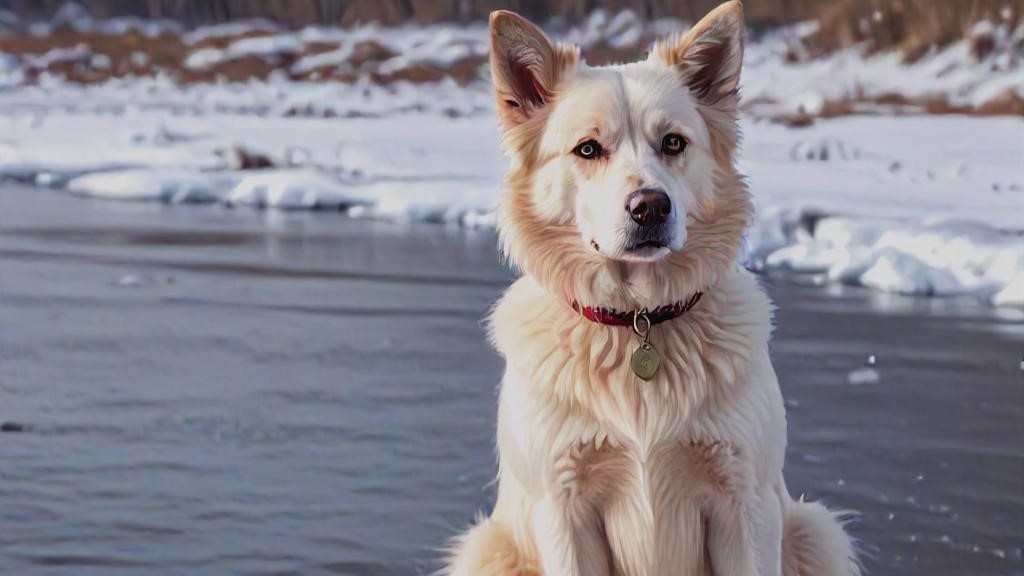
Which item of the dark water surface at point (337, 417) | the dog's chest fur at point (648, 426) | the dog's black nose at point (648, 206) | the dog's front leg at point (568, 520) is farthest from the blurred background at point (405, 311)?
the dog's front leg at point (568, 520)

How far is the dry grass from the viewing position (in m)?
25.2

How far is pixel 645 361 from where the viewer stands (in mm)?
3904

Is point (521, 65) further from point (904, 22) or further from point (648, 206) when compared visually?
point (904, 22)

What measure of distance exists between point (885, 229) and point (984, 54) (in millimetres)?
12990

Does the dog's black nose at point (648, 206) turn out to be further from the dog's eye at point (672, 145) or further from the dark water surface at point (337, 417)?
the dark water surface at point (337, 417)

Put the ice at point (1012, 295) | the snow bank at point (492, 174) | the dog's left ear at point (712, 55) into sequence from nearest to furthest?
the dog's left ear at point (712, 55) → the ice at point (1012, 295) → the snow bank at point (492, 174)

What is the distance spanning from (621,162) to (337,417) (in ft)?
12.3

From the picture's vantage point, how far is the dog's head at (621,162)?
378cm

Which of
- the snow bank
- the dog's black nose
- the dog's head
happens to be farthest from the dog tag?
the snow bank

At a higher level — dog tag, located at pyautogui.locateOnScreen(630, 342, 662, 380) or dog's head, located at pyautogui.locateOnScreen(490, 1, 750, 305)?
dog's head, located at pyautogui.locateOnScreen(490, 1, 750, 305)

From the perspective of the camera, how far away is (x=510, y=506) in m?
4.05

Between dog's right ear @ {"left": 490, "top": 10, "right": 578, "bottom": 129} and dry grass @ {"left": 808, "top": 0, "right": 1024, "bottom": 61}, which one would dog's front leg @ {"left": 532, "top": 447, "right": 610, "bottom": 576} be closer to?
dog's right ear @ {"left": 490, "top": 10, "right": 578, "bottom": 129}

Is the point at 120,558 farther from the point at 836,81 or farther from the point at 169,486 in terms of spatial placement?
the point at 836,81

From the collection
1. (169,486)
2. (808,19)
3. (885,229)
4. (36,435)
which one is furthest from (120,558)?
(808,19)
